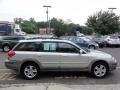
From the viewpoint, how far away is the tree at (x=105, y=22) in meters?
49.6

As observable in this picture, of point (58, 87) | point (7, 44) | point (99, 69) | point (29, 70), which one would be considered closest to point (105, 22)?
point (7, 44)

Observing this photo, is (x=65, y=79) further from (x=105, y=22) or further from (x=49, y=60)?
(x=105, y=22)

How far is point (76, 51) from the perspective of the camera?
10.8 meters

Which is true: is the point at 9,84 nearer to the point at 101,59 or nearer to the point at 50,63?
the point at 50,63

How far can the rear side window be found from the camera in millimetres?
10875

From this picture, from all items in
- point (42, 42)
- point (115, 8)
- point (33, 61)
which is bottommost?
point (33, 61)

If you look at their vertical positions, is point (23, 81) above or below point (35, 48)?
below

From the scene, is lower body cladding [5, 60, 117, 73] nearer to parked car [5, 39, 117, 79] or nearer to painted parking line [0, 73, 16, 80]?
parked car [5, 39, 117, 79]

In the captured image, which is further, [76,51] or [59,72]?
[59,72]

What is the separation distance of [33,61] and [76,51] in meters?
1.68

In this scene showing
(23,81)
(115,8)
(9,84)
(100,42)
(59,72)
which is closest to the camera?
(9,84)

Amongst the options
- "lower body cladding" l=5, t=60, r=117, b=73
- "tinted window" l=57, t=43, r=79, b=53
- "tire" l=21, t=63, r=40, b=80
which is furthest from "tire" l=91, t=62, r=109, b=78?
"tire" l=21, t=63, r=40, b=80

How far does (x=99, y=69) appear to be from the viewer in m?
10.8

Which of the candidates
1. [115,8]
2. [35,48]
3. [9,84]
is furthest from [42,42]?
[115,8]
